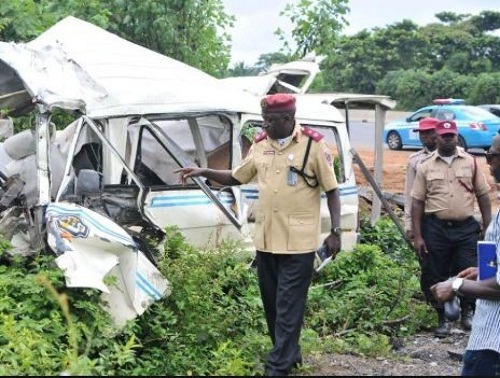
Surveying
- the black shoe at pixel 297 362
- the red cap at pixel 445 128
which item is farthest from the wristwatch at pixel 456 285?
Answer: the red cap at pixel 445 128

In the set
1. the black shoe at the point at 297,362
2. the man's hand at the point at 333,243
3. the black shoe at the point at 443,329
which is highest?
the man's hand at the point at 333,243

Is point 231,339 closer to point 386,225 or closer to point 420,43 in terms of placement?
point 386,225

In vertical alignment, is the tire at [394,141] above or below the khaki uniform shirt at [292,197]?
below

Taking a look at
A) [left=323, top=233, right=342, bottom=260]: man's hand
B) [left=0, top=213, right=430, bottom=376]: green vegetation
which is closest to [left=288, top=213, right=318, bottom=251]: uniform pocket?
[left=323, top=233, right=342, bottom=260]: man's hand

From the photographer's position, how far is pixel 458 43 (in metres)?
49.3

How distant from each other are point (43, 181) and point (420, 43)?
46073 millimetres

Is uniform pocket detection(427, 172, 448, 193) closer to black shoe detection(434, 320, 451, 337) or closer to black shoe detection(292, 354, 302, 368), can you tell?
black shoe detection(434, 320, 451, 337)

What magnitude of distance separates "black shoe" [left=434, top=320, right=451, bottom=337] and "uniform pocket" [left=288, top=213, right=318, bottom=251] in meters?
Answer: 2.11

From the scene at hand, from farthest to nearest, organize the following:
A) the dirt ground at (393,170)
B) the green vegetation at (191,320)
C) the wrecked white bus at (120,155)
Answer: the dirt ground at (393,170) < the wrecked white bus at (120,155) < the green vegetation at (191,320)

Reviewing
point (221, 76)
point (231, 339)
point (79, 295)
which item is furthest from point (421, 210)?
point (221, 76)

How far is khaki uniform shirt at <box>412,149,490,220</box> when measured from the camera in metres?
7.04

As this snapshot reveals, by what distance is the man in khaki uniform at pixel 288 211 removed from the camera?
537 cm

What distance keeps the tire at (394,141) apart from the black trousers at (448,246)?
16.3 m

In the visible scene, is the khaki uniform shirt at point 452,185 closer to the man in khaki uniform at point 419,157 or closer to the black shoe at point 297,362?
the man in khaki uniform at point 419,157
